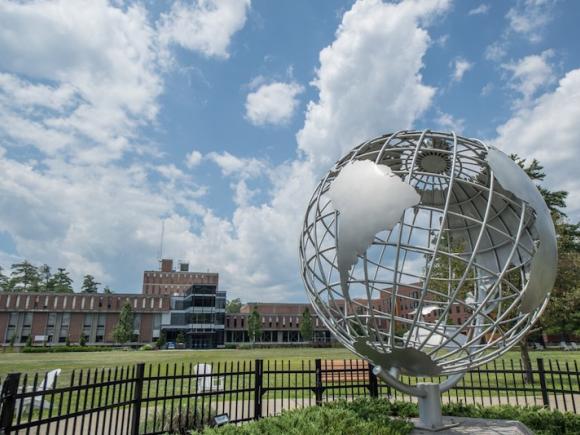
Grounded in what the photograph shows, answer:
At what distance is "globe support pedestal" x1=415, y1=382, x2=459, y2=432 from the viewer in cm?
685

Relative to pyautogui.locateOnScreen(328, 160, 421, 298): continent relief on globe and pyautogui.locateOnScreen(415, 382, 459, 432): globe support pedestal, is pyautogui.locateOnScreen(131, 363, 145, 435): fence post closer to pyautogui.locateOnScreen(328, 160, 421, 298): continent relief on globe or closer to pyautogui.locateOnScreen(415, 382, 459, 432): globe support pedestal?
pyautogui.locateOnScreen(328, 160, 421, 298): continent relief on globe

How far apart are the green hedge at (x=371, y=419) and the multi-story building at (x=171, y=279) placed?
293 ft

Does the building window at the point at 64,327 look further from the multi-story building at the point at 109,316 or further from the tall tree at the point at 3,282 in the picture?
the tall tree at the point at 3,282

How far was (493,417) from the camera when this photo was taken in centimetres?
814

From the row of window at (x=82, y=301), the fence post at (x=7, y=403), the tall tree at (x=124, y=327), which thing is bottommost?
A: the fence post at (x=7, y=403)

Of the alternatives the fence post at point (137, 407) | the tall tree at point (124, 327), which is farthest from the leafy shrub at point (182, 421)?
the tall tree at point (124, 327)

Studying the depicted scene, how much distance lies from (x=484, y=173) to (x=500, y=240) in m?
1.88

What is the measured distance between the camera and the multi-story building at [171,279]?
97.5 m

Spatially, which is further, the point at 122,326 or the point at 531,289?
the point at 122,326

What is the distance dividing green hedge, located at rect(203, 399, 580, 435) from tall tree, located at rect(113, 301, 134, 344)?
57.7 metres

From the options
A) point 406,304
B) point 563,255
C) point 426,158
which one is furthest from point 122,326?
point 426,158

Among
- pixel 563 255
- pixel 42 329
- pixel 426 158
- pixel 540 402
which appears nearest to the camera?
pixel 426 158

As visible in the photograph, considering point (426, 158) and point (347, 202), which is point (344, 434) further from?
point (426, 158)

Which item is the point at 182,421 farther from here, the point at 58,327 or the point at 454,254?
the point at 58,327
